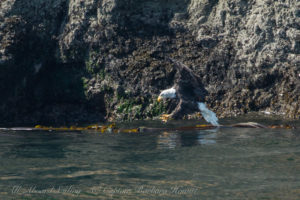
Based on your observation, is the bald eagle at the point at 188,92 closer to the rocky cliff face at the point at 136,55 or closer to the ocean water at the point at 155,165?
the ocean water at the point at 155,165

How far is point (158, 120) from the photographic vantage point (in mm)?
12422

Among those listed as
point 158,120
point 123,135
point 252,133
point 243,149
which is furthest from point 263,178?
point 158,120

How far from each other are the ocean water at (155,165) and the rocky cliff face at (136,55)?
3093 mm

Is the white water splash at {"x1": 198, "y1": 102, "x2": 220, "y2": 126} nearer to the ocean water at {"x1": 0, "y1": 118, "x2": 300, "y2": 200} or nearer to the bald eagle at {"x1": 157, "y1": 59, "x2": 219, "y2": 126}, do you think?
the bald eagle at {"x1": 157, "y1": 59, "x2": 219, "y2": 126}

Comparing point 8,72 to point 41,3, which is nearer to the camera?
point 8,72

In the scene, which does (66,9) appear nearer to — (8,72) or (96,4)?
(96,4)

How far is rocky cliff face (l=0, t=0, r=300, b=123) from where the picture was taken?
12664 millimetres

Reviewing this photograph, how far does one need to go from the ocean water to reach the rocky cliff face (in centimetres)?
309

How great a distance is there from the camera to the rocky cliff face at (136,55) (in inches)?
499

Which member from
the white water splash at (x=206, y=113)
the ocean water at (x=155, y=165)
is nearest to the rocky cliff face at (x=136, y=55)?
the white water splash at (x=206, y=113)

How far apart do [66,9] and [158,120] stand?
539cm

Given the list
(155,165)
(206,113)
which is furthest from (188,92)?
(155,165)

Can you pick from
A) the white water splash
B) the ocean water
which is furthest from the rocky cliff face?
the ocean water

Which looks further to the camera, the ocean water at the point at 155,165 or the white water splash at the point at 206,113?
the white water splash at the point at 206,113
